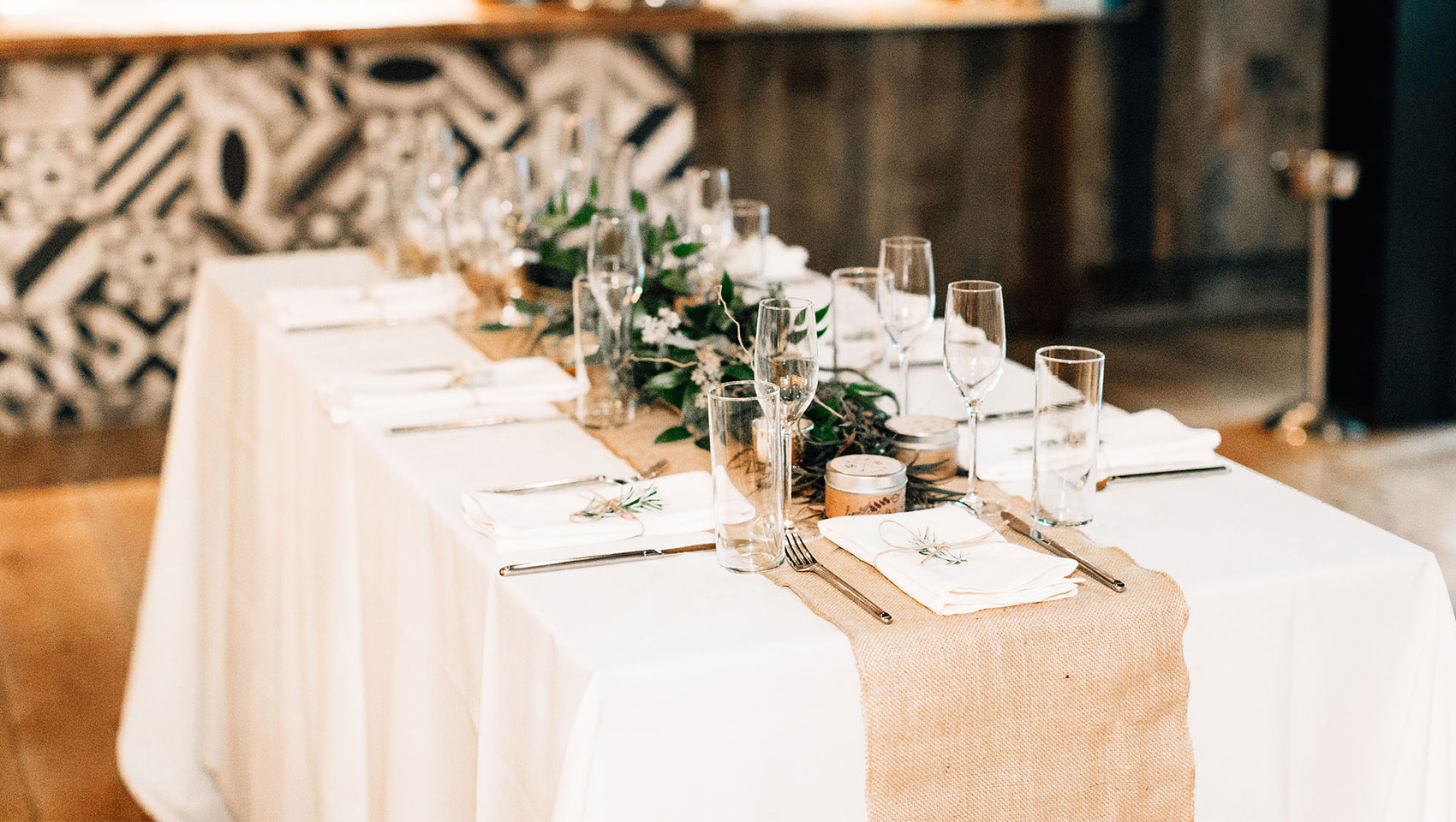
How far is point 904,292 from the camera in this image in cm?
Result: 168

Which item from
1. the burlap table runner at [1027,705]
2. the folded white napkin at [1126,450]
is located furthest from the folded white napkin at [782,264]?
the burlap table runner at [1027,705]

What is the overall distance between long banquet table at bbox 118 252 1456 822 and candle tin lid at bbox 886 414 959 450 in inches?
3.7

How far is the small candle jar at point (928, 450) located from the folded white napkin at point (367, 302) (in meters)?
1.10

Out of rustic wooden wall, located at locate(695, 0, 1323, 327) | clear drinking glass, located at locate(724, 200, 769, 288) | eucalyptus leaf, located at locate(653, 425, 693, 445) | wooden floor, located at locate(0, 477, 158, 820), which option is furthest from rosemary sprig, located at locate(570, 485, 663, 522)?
rustic wooden wall, located at locate(695, 0, 1323, 327)

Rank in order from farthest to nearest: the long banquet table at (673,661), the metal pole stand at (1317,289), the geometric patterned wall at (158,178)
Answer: the geometric patterned wall at (158,178), the metal pole stand at (1317,289), the long banquet table at (673,661)

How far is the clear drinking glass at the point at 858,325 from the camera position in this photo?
1.83 metres

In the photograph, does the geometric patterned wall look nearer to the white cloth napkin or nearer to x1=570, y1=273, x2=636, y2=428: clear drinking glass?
x1=570, y1=273, x2=636, y2=428: clear drinking glass

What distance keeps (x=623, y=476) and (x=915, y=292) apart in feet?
1.28

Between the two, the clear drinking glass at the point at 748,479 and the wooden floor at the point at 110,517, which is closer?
the clear drinking glass at the point at 748,479

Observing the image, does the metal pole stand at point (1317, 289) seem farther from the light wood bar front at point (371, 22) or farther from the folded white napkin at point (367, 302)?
the folded white napkin at point (367, 302)

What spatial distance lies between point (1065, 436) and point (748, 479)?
12.4 inches

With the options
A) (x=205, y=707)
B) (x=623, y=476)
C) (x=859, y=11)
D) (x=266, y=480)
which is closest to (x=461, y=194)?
(x=266, y=480)

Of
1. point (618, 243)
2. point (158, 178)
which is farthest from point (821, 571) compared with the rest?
point (158, 178)

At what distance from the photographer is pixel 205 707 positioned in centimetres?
248
